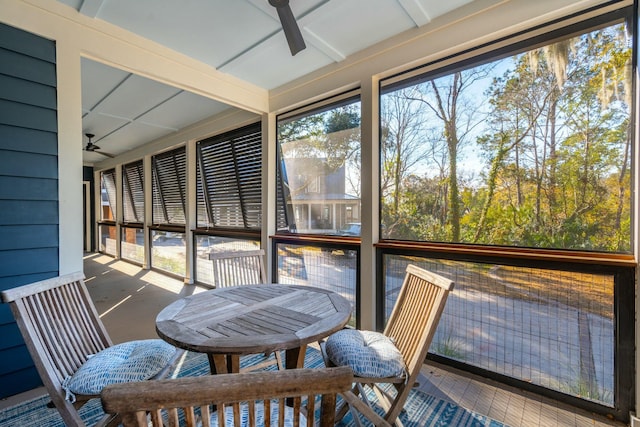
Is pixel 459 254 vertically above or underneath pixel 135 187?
underneath

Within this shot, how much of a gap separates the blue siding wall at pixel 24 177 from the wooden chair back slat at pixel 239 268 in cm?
115

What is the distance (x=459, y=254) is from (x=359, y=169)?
1.20 meters

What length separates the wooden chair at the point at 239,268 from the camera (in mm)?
2422

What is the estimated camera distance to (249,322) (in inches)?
56.8

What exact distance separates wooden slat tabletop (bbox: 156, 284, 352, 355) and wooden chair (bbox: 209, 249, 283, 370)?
470 millimetres

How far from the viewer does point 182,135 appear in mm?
4875

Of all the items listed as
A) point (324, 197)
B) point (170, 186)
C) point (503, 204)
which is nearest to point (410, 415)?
point (503, 204)

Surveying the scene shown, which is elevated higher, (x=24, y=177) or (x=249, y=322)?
(x=24, y=177)

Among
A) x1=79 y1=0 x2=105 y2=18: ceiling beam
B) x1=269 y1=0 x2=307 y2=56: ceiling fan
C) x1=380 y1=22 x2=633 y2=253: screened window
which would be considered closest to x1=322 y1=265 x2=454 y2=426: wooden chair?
x1=380 y1=22 x2=633 y2=253: screened window

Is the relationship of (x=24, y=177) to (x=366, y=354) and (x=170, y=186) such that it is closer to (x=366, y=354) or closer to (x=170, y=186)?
(x=366, y=354)

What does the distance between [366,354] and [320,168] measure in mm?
2107

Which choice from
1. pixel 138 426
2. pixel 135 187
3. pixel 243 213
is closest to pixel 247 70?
pixel 243 213

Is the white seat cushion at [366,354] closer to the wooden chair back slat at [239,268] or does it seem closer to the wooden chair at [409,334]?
the wooden chair at [409,334]

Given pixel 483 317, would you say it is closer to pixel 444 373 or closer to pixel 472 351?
pixel 472 351
